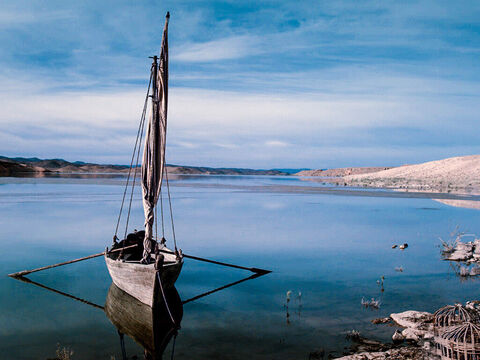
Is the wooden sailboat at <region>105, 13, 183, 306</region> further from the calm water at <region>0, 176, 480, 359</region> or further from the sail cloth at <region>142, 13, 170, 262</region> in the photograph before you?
the calm water at <region>0, 176, 480, 359</region>

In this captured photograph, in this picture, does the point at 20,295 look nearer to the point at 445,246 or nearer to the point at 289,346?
the point at 289,346

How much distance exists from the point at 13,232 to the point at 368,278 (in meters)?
17.8

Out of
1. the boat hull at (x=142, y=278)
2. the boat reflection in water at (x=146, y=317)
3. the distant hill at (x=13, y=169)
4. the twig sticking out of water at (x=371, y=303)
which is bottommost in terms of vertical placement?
the boat reflection in water at (x=146, y=317)

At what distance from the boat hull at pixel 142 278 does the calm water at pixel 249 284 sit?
2.82 ft

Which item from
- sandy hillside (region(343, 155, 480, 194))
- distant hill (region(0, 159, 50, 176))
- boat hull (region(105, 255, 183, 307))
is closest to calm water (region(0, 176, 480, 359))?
boat hull (region(105, 255, 183, 307))

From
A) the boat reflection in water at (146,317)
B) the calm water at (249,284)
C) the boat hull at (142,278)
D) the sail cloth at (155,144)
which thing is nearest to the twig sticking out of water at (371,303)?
the calm water at (249,284)

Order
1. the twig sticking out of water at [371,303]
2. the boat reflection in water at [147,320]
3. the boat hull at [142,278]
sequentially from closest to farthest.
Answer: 1. the boat reflection in water at [147,320]
2. the boat hull at [142,278]
3. the twig sticking out of water at [371,303]

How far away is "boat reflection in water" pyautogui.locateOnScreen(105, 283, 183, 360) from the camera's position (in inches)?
328

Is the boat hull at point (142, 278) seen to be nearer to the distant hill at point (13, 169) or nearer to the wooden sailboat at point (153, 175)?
the wooden sailboat at point (153, 175)

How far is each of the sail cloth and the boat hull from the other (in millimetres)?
757

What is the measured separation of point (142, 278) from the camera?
9.42 m

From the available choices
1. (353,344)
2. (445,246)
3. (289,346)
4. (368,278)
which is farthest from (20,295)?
(445,246)

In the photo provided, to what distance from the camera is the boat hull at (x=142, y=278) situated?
9.19 meters

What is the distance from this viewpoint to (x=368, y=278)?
13.2 metres
